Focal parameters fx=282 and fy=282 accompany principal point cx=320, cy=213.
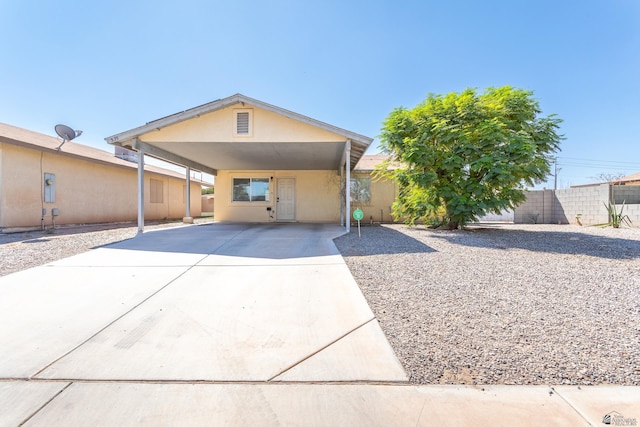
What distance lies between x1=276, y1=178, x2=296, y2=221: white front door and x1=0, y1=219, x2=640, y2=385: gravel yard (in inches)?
318

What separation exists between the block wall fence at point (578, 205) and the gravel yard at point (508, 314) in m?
8.84

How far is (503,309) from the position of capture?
3.16m

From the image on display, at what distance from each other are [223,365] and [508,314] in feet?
9.50

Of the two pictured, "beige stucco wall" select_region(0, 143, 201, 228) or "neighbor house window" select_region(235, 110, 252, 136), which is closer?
"neighbor house window" select_region(235, 110, 252, 136)

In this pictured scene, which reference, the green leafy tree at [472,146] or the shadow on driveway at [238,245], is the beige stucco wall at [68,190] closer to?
the shadow on driveway at [238,245]

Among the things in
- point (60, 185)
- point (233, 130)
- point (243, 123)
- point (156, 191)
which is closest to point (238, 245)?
point (233, 130)

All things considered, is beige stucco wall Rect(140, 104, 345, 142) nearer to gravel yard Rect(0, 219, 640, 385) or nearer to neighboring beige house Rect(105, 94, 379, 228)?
neighboring beige house Rect(105, 94, 379, 228)

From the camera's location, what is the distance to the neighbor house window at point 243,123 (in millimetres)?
8914

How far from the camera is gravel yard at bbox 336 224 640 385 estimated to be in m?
2.13

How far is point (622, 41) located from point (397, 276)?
13.9 m

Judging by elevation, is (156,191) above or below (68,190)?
above
